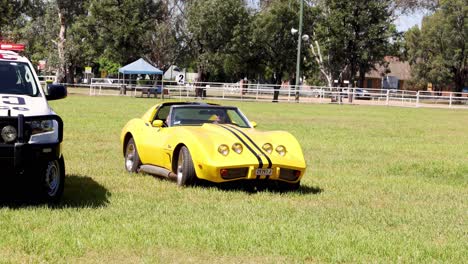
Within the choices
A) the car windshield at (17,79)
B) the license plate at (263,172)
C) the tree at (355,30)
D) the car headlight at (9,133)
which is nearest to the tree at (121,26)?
the tree at (355,30)

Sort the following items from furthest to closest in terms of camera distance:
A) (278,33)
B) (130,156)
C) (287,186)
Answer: (278,33) < (130,156) < (287,186)

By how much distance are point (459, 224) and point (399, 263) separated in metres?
2.20

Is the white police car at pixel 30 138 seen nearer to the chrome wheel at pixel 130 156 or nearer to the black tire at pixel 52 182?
the black tire at pixel 52 182

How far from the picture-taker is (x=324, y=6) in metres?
63.6

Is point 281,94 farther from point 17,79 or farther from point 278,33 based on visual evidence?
point 17,79

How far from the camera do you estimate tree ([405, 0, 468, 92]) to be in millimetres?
72062

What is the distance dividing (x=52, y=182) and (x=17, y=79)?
1.68m

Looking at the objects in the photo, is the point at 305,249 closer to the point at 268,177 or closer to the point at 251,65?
the point at 268,177

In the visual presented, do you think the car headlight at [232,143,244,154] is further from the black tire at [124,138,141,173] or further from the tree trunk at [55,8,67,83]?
the tree trunk at [55,8,67,83]

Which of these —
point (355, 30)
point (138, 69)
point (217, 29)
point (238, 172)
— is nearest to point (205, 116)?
point (238, 172)

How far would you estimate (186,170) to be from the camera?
9.63 m

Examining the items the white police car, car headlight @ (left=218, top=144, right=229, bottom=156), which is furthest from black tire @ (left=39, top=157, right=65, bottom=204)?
car headlight @ (left=218, top=144, right=229, bottom=156)

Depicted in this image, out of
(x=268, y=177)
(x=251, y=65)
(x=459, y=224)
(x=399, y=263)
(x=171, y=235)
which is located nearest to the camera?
(x=399, y=263)

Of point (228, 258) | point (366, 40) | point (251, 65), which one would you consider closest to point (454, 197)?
point (228, 258)
